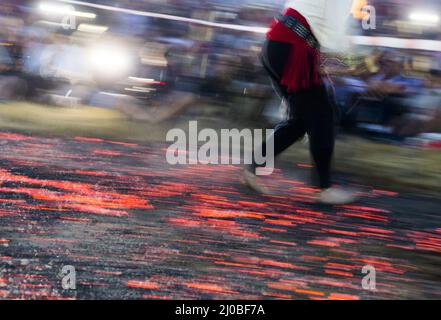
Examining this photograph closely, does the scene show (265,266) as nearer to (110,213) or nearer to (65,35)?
(110,213)

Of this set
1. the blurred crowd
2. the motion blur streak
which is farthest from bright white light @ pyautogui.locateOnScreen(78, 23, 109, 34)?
the motion blur streak

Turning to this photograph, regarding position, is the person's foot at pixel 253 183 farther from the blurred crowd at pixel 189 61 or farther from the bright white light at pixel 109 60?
the bright white light at pixel 109 60

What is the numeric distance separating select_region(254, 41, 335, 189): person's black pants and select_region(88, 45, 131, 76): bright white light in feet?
15.4

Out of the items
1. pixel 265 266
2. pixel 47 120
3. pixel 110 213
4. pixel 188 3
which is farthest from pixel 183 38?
pixel 265 266

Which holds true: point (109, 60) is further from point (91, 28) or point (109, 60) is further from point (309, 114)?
point (309, 114)

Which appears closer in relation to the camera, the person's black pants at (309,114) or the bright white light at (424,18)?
the person's black pants at (309,114)

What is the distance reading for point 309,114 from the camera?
4945 mm

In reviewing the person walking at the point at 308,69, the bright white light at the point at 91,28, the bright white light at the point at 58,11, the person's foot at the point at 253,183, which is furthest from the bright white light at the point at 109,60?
the person walking at the point at 308,69

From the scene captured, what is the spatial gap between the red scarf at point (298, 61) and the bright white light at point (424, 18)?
346 cm

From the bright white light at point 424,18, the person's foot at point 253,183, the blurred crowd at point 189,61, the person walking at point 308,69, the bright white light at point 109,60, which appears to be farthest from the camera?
the bright white light at point 109,60

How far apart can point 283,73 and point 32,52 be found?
571cm

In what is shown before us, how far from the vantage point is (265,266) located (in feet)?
11.9

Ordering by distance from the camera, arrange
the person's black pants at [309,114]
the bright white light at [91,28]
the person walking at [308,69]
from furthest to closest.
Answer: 1. the bright white light at [91,28]
2. the person's black pants at [309,114]
3. the person walking at [308,69]

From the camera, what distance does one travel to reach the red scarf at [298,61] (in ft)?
15.8
